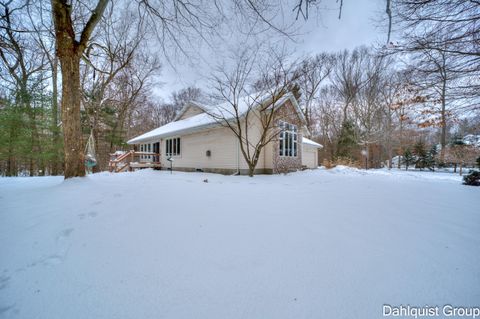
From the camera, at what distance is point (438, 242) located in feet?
6.43

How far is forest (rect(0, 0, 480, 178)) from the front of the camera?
4512 mm

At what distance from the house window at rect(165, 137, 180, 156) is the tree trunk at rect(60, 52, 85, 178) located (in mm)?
7587

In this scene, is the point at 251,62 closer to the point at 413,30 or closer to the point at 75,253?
the point at 413,30

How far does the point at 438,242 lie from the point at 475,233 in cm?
70

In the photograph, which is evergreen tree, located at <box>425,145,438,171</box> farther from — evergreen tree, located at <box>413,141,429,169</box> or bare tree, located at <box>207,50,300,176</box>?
bare tree, located at <box>207,50,300,176</box>

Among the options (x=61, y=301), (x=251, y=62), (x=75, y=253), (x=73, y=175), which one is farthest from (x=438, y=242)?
(x=251, y=62)

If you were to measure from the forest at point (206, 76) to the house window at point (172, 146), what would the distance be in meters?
3.68

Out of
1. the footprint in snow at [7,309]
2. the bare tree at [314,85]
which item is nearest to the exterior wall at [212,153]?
the footprint in snow at [7,309]

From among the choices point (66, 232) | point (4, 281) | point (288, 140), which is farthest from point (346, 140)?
point (4, 281)

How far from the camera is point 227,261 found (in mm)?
1602

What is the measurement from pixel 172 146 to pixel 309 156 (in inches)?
437

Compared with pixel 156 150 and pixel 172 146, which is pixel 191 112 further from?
pixel 156 150

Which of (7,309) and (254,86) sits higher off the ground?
(254,86)

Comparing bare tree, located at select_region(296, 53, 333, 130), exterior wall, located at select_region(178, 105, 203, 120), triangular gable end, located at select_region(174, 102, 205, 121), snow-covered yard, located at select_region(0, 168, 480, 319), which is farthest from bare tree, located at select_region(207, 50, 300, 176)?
bare tree, located at select_region(296, 53, 333, 130)
